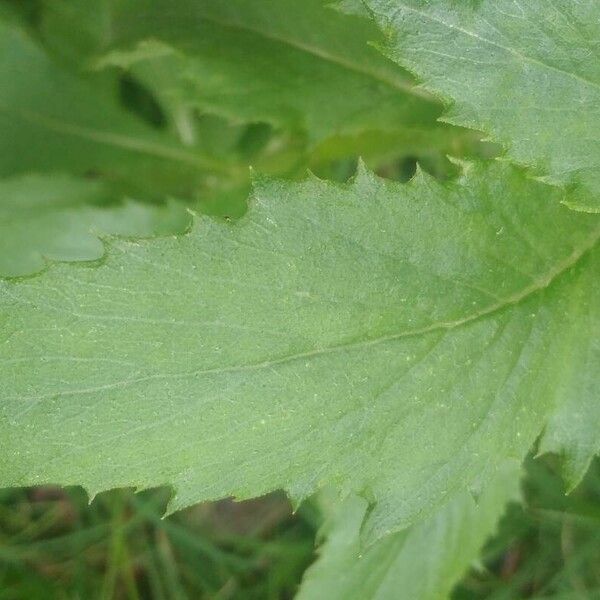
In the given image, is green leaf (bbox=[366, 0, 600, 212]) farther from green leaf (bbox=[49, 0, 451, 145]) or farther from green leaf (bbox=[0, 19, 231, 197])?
green leaf (bbox=[0, 19, 231, 197])

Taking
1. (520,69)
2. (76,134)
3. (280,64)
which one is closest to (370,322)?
(520,69)

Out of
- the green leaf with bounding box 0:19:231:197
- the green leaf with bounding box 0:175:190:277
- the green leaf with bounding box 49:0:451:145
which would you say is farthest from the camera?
the green leaf with bounding box 0:19:231:197

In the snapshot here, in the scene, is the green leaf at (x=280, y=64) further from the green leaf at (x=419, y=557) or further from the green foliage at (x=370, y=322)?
the green leaf at (x=419, y=557)

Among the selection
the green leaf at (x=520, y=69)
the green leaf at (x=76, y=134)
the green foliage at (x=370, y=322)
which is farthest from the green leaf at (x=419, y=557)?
the green leaf at (x=76, y=134)

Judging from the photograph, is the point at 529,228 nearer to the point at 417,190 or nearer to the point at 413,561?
the point at 417,190

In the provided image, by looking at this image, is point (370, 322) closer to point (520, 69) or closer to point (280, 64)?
point (520, 69)

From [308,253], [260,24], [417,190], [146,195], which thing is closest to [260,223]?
[308,253]

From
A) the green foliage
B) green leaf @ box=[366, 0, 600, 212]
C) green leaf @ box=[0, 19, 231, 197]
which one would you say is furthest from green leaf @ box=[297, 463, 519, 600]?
green leaf @ box=[0, 19, 231, 197]
